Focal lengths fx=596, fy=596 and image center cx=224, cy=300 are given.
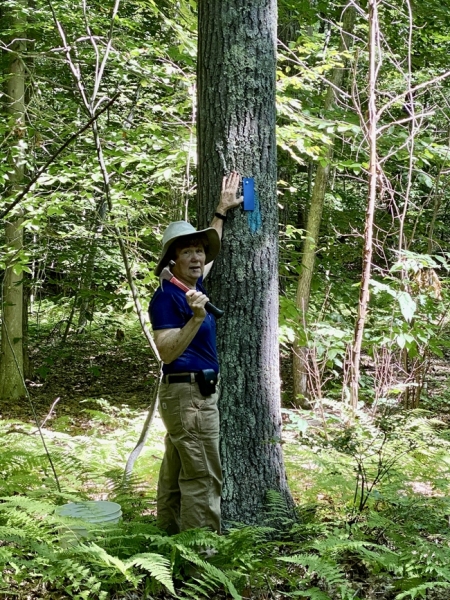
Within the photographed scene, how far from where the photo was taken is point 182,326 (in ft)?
11.4

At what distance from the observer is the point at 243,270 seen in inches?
152

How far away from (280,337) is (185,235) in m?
3.35

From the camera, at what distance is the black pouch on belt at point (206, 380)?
3.50 metres

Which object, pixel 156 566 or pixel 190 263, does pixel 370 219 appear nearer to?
pixel 190 263

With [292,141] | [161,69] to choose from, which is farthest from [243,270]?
[161,69]

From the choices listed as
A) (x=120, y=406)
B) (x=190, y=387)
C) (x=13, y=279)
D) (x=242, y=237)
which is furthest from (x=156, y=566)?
(x=13, y=279)

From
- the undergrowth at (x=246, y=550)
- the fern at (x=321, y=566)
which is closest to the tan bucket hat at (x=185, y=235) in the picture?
the undergrowth at (x=246, y=550)

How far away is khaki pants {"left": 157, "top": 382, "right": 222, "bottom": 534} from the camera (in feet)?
11.5

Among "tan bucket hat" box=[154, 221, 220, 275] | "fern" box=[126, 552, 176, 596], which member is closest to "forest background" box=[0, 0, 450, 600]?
"fern" box=[126, 552, 176, 596]

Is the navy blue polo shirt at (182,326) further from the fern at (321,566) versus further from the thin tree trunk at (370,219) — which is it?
the thin tree trunk at (370,219)

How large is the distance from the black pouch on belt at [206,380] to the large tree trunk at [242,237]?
0.35m

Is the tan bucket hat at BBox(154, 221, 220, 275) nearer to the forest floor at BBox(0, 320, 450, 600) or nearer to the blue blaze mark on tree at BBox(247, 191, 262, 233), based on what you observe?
the blue blaze mark on tree at BBox(247, 191, 262, 233)

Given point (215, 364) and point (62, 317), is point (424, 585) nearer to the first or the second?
point (215, 364)

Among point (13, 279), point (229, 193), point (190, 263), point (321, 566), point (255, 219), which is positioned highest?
point (229, 193)
